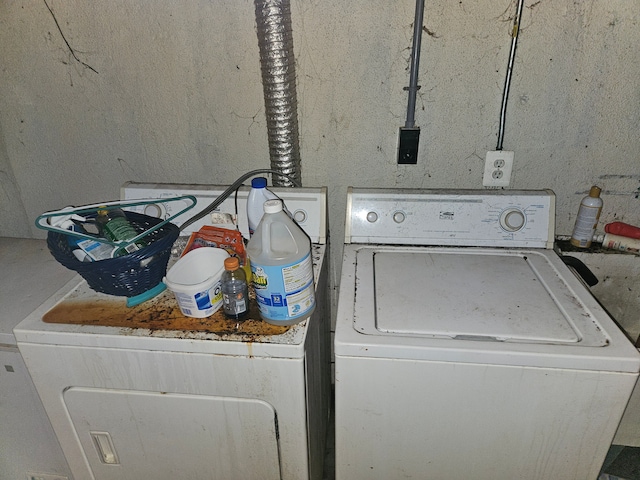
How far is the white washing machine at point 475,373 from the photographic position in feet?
3.10

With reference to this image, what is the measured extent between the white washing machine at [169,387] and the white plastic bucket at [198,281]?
0.12 feet

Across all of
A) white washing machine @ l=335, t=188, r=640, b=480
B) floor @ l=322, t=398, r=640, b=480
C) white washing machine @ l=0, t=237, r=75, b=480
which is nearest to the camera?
white washing machine @ l=335, t=188, r=640, b=480

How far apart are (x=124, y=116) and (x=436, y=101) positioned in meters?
1.17

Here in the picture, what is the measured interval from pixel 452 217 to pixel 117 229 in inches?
39.5

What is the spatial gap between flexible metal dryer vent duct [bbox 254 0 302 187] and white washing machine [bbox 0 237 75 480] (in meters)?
0.77

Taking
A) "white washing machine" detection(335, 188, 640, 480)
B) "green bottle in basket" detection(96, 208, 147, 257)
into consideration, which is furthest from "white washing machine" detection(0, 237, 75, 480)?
"white washing machine" detection(335, 188, 640, 480)

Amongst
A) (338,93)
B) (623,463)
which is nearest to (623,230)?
(623,463)

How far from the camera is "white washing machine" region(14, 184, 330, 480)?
1016 millimetres

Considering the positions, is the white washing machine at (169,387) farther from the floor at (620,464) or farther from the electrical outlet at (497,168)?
the electrical outlet at (497,168)

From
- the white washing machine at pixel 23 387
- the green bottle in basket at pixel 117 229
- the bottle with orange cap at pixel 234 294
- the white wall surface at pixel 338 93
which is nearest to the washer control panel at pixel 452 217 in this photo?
the white wall surface at pixel 338 93

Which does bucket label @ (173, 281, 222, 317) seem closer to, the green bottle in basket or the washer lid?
the green bottle in basket

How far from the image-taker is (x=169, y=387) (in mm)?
1066

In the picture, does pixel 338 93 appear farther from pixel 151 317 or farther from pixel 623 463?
pixel 623 463

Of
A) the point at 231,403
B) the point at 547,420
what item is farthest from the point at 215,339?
the point at 547,420
